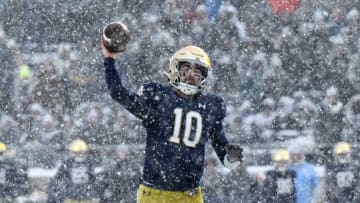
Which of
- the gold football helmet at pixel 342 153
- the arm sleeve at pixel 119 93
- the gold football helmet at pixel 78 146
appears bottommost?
the gold football helmet at pixel 78 146

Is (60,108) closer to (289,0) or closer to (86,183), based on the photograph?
(86,183)

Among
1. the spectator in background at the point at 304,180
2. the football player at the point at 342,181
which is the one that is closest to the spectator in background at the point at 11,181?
the spectator in background at the point at 304,180

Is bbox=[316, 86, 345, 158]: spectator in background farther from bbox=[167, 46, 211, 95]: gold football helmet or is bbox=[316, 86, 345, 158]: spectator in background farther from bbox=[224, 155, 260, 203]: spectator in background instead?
bbox=[167, 46, 211, 95]: gold football helmet

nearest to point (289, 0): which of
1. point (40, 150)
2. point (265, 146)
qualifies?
point (265, 146)

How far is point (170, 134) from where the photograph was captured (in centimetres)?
455

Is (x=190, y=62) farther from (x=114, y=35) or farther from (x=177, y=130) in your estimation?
(x=114, y=35)

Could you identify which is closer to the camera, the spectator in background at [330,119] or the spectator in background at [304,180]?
the spectator in background at [304,180]

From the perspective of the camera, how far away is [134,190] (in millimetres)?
7242

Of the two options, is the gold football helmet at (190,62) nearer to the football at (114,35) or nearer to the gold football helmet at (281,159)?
the football at (114,35)

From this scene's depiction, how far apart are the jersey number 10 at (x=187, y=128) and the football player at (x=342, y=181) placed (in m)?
3.08

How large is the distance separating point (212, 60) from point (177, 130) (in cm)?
433

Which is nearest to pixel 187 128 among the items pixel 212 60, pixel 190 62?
pixel 190 62

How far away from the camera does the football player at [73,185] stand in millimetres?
7227

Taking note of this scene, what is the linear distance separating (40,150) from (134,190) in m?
1.10
